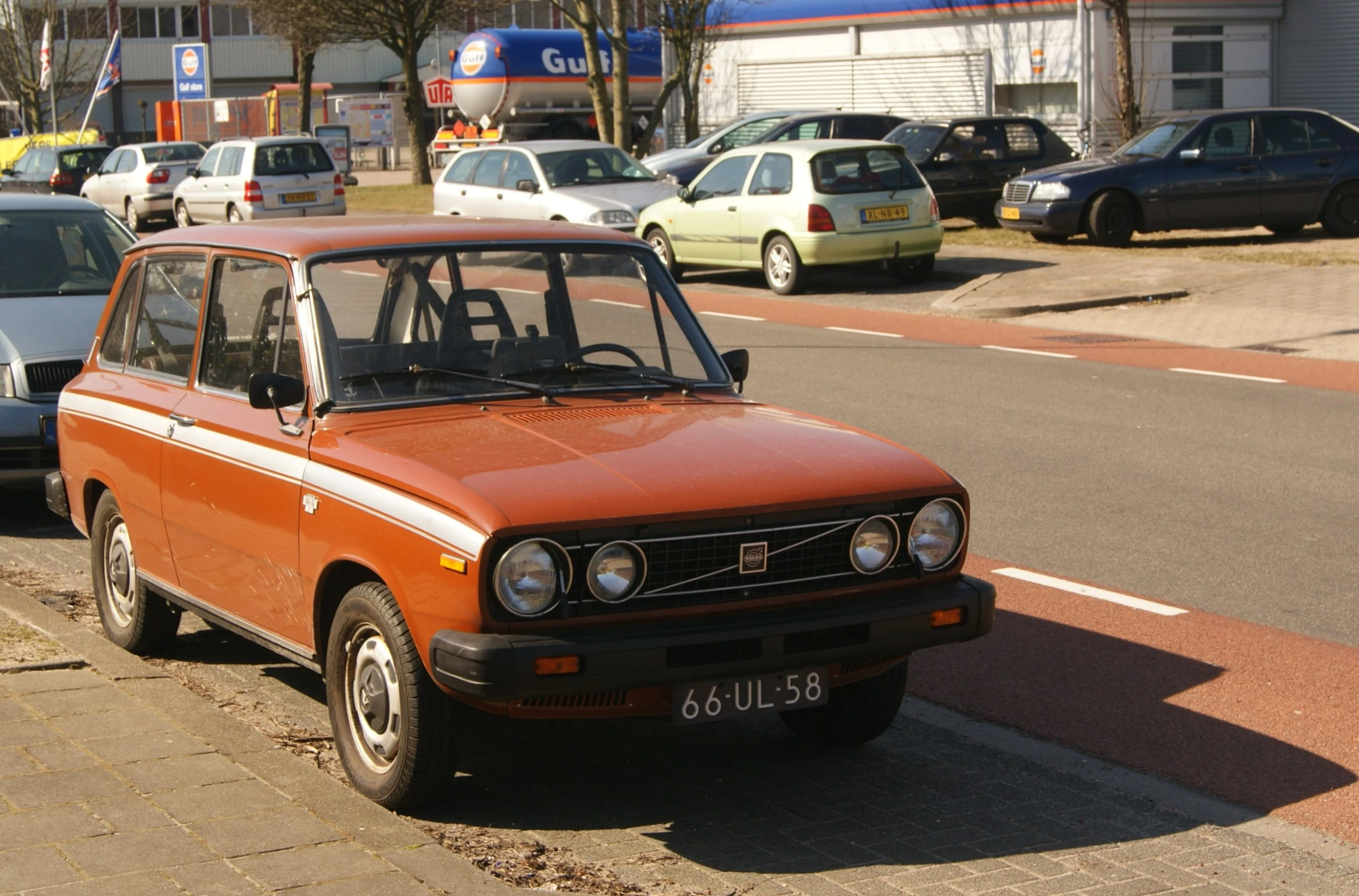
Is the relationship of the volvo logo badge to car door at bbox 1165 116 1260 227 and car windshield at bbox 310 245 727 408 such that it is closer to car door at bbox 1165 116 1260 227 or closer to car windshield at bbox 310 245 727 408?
car windshield at bbox 310 245 727 408

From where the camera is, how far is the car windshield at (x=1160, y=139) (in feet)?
74.0

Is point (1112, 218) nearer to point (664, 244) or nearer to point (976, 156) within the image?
point (976, 156)

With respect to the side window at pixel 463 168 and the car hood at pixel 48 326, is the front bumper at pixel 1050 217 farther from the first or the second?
the car hood at pixel 48 326

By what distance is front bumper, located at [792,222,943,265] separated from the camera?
772 inches

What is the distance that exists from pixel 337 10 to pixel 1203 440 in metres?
34.3

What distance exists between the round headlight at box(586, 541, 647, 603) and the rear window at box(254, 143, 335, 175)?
26580mm

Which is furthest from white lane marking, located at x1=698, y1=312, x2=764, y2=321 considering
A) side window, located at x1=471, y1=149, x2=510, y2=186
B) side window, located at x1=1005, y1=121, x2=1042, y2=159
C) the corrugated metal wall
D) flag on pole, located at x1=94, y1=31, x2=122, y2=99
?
flag on pole, located at x1=94, y1=31, x2=122, y2=99

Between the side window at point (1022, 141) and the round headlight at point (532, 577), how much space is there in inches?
899

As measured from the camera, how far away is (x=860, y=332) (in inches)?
672

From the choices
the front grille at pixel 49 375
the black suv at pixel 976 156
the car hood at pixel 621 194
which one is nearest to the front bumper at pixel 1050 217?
the black suv at pixel 976 156

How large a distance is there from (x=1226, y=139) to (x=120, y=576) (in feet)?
63.2

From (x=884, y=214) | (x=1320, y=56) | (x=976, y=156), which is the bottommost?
(x=884, y=214)

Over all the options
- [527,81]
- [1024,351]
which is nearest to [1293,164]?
[1024,351]

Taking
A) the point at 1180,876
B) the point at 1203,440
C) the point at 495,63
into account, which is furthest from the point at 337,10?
the point at 1180,876
